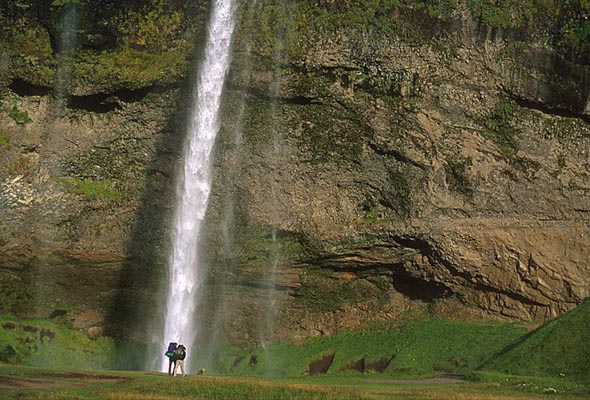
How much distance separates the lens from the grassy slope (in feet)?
80.5

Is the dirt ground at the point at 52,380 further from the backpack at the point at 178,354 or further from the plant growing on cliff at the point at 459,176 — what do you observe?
the plant growing on cliff at the point at 459,176

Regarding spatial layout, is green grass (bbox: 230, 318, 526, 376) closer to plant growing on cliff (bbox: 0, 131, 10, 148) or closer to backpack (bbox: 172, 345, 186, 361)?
backpack (bbox: 172, 345, 186, 361)

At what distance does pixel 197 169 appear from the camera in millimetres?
32281

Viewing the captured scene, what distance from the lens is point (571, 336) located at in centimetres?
2578

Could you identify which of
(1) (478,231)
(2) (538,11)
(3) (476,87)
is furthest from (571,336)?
(2) (538,11)

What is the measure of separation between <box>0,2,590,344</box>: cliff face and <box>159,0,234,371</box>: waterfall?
1.68ft

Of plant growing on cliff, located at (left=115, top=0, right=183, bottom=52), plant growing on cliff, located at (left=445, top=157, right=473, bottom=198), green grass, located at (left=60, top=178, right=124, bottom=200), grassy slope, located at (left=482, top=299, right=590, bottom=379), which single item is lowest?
grassy slope, located at (left=482, top=299, right=590, bottom=379)

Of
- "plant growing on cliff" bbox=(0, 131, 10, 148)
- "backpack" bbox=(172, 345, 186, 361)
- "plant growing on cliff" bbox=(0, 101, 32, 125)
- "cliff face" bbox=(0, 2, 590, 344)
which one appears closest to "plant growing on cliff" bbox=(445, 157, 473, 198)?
"cliff face" bbox=(0, 2, 590, 344)

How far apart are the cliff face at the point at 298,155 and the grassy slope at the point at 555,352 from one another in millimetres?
5481

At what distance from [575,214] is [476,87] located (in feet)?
20.5

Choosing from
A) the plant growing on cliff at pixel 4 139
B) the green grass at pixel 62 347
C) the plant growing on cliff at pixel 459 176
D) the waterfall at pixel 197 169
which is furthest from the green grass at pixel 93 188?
the plant growing on cliff at pixel 459 176

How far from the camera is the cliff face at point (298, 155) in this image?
3247 cm

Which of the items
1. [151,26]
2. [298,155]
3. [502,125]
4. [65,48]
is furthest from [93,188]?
[502,125]

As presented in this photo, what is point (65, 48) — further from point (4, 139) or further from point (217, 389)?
point (217, 389)
